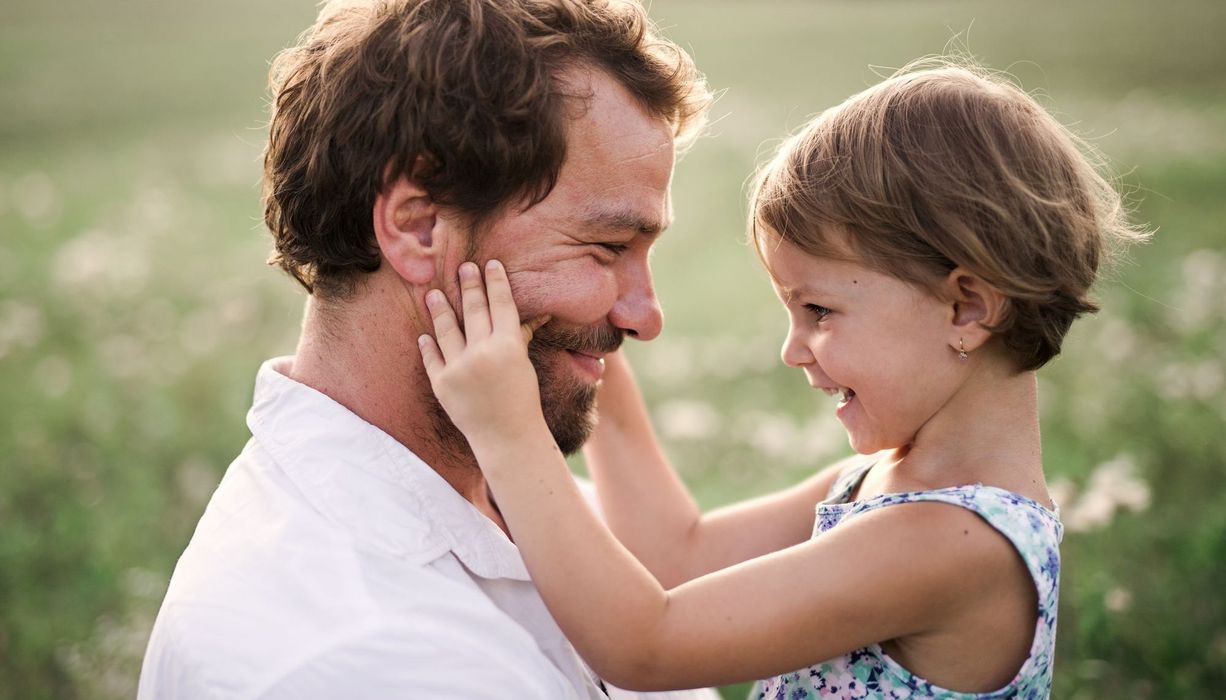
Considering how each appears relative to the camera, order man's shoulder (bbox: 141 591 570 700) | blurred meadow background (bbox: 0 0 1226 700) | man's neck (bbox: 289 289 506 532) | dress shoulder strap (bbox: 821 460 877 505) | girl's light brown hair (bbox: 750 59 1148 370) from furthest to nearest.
→ blurred meadow background (bbox: 0 0 1226 700)
dress shoulder strap (bbox: 821 460 877 505)
man's neck (bbox: 289 289 506 532)
girl's light brown hair (bbox: 750 59 1148 370)
man's shoulder (bbox: 141 591 570 700)

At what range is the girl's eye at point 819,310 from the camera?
9.09 feet

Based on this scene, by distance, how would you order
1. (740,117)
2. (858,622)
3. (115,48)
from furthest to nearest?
1. (115,48)
2. (740,117)
3. (858,622)

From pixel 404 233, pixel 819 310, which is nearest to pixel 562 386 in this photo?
pixel 404 233

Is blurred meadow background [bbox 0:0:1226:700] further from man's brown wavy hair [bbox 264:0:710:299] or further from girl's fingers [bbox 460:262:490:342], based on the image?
girl's fingers [bbox 460:262:490:342]

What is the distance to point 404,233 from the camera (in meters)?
2.96

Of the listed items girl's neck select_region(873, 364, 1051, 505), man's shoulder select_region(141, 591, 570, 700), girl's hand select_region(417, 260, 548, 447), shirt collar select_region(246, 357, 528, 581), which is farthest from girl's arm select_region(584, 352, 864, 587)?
man's shoulder select_region(141, 591, 570, 700)

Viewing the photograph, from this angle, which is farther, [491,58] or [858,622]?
[491,58]

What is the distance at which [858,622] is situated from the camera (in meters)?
2.44

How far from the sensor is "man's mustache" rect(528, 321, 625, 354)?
3066 millimetres

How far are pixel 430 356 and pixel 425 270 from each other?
0.27 metres

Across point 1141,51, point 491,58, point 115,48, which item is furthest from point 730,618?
point 115,48

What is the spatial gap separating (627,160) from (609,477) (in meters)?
1.13

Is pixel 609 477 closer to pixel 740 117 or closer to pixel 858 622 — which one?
pixel 858 622

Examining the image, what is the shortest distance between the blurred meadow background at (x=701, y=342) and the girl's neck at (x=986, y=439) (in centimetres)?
84
